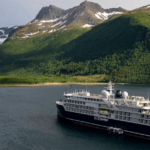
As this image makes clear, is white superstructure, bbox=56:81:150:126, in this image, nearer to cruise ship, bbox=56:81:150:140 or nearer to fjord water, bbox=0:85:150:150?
cruise ship, bbox=56:81:150:140

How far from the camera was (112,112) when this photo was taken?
177ft

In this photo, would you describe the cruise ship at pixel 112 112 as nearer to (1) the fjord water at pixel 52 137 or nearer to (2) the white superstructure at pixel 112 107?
(2) the white superstructure at pixel 112 107

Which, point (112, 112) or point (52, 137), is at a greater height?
point (112, 112)

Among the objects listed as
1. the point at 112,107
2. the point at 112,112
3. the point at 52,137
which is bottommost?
the point at 52,137

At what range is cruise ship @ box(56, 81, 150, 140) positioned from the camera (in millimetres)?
49969

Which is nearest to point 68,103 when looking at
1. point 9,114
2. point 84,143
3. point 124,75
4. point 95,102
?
point 95,102

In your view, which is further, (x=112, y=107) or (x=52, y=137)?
(x=52, y=137)

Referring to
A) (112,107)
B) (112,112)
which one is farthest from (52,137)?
(112,107)

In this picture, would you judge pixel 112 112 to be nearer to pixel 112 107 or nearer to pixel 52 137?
pixel 112 107

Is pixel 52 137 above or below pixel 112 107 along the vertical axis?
below

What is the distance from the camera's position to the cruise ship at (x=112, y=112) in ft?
164

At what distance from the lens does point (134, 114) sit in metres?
50.7

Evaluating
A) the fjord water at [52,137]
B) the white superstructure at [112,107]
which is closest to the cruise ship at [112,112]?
the white superstructure at [112,107]

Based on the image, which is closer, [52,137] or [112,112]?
[112,112]
